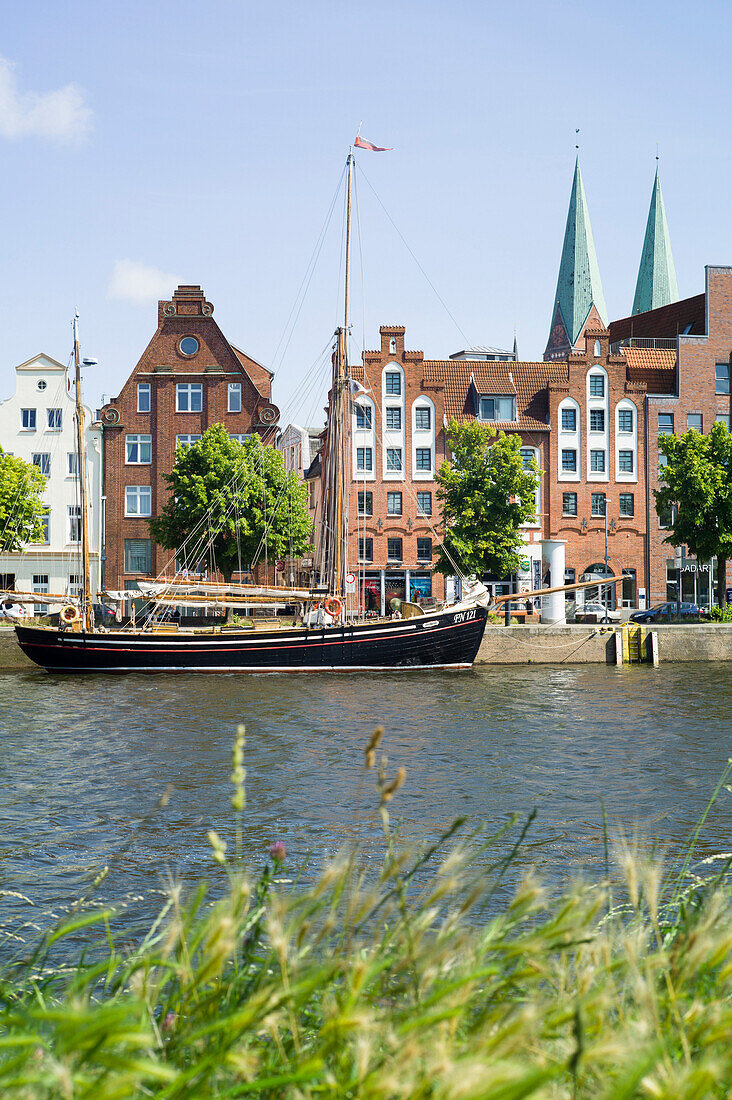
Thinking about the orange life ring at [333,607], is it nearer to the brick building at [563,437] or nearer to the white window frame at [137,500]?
the brick building at [563,437]

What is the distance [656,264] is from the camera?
118m

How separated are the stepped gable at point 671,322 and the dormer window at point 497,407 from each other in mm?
13525

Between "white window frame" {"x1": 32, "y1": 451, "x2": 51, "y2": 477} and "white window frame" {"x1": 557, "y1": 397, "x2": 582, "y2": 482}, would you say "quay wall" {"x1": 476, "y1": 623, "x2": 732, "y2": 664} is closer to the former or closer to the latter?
"white window frame" {"x1": 557, "y1": 397, "x2": 582, "y2": 482}

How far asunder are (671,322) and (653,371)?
9634mm

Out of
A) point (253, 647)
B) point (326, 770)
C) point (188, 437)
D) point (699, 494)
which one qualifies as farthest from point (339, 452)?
point (326, 770)

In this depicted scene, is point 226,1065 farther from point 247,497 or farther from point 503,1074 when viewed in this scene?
point 247,497

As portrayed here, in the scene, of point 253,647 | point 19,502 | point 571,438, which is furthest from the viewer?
point 571,438

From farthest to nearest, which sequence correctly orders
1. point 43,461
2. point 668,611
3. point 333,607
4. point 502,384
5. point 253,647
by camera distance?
point 502,384
point 43,461
point 668,611
point 333,607
point 253,647

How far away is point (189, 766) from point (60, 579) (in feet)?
158

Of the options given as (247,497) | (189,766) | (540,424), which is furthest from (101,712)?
(540,424)

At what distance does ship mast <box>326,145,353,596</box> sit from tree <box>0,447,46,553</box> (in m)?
18.7

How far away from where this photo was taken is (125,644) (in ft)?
138

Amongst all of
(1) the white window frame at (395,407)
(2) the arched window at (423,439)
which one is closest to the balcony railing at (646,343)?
(2) the arched window at (423,439)

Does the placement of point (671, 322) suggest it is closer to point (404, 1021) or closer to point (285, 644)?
point (285, 644)
